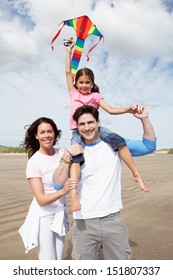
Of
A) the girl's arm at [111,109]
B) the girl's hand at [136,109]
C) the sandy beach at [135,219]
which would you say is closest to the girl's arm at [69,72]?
the girl's arm at [111,109]

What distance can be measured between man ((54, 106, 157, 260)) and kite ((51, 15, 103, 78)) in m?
2.32

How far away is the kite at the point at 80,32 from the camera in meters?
5.04

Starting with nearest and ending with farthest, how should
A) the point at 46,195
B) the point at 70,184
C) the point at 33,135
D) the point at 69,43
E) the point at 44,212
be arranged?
the point at 70,184 < the point at 46,195 < the point at 44,212 < the point at 33,135 < the point at 69,43

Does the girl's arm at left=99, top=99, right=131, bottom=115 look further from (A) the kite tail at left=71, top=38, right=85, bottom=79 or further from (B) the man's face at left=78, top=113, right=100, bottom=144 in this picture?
(A) the kite tail at left=71, top=38, right=85, bottom=79

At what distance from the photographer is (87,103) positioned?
432 cm

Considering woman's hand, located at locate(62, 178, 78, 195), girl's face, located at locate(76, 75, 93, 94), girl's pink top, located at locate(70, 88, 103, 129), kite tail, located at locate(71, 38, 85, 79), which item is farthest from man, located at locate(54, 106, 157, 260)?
kite tail, located at locate(71, 38, 85, 79)

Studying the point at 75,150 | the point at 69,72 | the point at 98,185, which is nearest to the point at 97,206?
the point at 98,185

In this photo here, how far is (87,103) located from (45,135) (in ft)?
3.65

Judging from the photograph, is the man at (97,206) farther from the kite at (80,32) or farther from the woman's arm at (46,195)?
the kite at (80,32)

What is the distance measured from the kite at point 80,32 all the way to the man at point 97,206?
2.32 m

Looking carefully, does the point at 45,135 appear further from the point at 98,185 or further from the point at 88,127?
the point at 98,185

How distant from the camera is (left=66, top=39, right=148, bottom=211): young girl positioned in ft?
9.39
